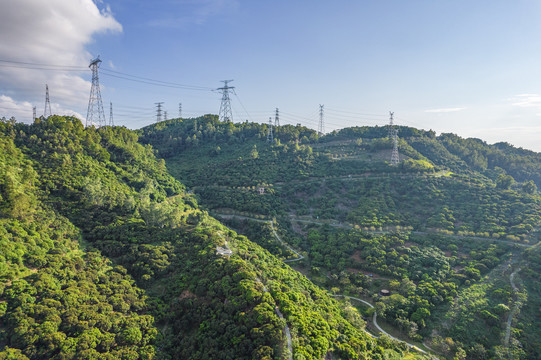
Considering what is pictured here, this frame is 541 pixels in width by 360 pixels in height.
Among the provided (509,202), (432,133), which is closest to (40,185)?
(509,202)

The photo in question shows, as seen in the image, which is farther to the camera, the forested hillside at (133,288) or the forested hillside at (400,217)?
the forested hillside at (400,217)

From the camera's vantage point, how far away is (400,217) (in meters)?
68.2

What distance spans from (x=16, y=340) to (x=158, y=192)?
43272 millimetres

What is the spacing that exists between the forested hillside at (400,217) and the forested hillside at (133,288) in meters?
11.3

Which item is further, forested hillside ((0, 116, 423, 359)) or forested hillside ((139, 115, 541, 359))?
forested hillside ((139, 115, 541, 359))

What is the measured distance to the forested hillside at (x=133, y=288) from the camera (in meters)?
23.8

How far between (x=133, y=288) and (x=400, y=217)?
60.2 meters

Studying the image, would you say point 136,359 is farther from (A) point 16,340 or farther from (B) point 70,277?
(B) point 70,277

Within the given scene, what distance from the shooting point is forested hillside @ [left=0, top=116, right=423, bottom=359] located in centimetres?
2381

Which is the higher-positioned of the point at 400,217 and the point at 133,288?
the point at 400,217

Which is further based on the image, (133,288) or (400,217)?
(400,217)

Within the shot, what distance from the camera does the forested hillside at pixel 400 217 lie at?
3900 centimetres

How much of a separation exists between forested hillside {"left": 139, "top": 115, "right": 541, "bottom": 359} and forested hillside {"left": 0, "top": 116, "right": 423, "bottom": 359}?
37.2ft

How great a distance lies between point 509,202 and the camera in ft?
236
